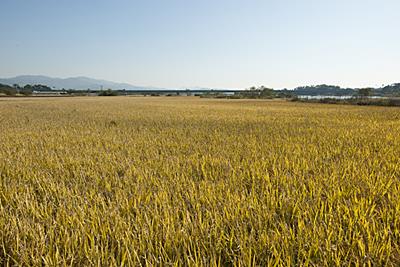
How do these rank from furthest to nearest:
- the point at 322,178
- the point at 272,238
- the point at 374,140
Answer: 1. the point at 374,140
2. the point at 322,178
3. the point at 272,238

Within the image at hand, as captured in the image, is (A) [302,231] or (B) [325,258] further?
(A) [302,231]

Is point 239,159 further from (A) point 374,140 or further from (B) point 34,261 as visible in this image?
(A) point 374,140

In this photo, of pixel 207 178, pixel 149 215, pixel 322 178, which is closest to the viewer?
pixel 149 215

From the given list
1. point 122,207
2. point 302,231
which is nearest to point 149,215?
point 122,207

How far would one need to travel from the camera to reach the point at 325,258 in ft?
5.51

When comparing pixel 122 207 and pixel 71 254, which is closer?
pixel 71 254

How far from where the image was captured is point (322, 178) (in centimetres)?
337

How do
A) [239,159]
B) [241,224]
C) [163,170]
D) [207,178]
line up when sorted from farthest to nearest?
[239,159]
[163,170]
[207,178]
[241,224]

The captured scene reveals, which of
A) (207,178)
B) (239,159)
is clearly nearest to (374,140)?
(239,159)

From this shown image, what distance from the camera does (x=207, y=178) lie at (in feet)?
11.8

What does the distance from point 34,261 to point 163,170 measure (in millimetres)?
2299

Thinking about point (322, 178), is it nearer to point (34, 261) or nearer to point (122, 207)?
point (122, 207)

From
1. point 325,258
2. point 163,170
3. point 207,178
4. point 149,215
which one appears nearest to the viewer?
point 325,258

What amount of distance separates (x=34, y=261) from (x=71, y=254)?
216mm
